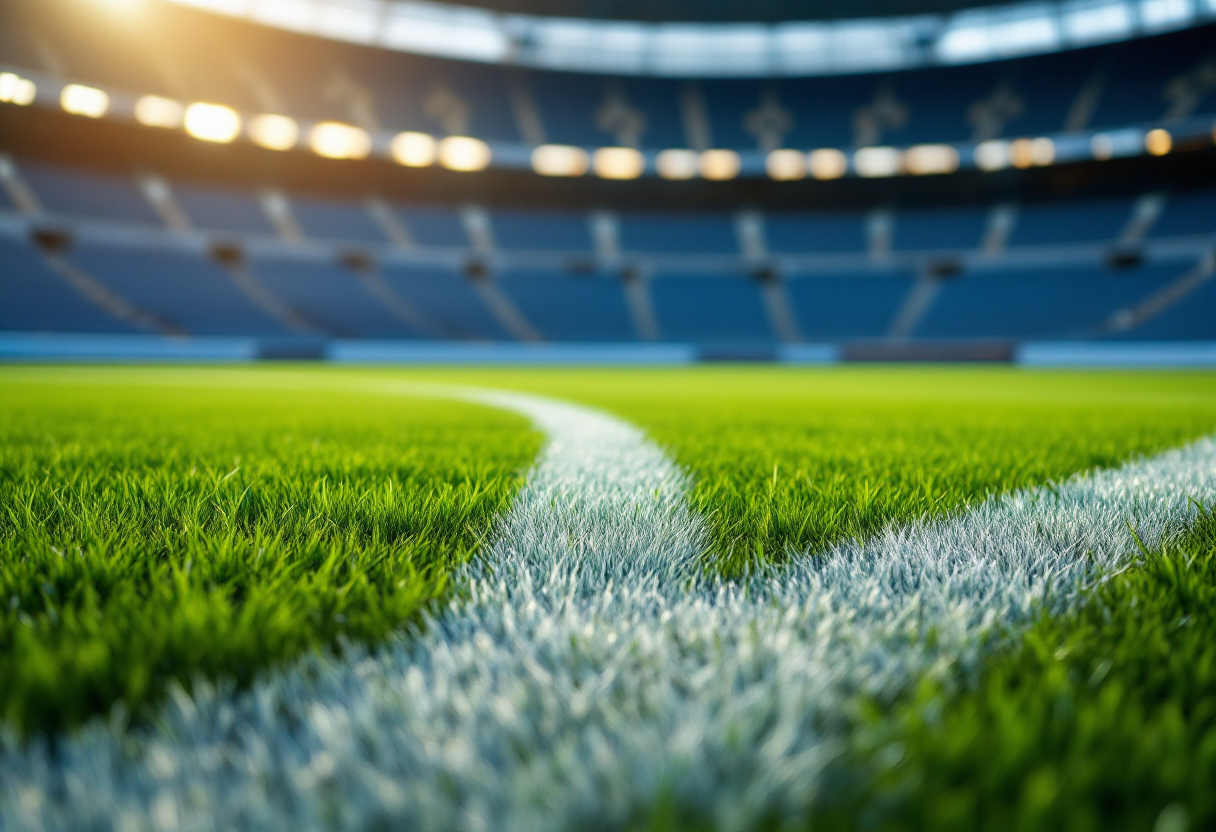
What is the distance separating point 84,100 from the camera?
23906 mm

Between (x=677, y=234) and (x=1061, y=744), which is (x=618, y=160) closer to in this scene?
(x=677, y=234)

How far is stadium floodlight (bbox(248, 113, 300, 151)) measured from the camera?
1049 inches

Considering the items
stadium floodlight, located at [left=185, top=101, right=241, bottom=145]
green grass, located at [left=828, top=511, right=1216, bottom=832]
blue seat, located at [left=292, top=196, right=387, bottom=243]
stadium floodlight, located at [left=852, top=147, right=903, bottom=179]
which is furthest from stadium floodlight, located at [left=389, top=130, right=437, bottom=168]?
green grass, located at [left=828, top=511, right=1216, bottom=832]

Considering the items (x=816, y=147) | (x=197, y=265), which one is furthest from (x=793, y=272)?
(x=197, y=265)

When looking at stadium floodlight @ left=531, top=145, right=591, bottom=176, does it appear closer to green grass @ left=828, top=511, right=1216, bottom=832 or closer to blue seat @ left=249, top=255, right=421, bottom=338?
blue seat @ left=249, top=255, right=421, bottom=338

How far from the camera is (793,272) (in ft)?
99.4

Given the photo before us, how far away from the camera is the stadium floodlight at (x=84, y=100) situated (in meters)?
23.4

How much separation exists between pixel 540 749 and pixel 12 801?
0.39 meters

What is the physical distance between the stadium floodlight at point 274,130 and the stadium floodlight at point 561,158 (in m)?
9.66

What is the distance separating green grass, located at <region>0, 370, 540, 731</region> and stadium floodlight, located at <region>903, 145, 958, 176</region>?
1245 inches

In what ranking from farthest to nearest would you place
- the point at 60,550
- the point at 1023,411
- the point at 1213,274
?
1. the point at 1213,274
2. the point at 1023,411
3. the point at 60,550

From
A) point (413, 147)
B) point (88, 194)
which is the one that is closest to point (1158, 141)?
point (413, 147)

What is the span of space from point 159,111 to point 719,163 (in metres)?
22.5

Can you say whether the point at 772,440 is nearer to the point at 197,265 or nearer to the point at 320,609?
the point at 320,609
